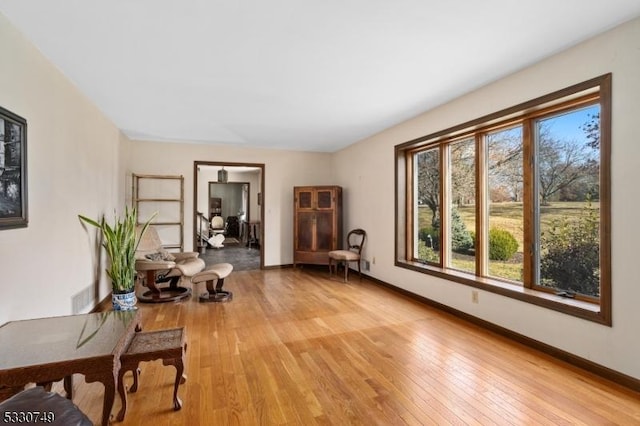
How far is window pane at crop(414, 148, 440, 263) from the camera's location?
4004 millimetres

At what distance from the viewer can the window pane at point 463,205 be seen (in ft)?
11.4

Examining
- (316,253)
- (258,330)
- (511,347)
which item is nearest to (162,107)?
(258,330)

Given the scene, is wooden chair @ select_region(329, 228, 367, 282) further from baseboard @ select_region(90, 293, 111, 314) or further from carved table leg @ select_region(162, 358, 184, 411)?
carved table leg @ select_region(162, 358, 184, 411)

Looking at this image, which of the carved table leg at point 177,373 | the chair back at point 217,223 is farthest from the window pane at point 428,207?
the chair back at point 217,223

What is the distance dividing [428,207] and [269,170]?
321cm

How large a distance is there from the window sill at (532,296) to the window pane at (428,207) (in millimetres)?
406

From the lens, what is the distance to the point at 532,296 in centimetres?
262

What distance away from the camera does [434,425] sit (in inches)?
66.6

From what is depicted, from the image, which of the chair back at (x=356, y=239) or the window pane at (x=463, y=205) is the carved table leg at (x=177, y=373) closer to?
the window pane at (x=463, y=205)

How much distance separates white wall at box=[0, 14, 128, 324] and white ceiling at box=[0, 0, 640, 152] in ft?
0.66

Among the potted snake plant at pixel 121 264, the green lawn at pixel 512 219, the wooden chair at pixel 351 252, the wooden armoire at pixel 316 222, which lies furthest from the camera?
the wooden armoire at pixel 316 222

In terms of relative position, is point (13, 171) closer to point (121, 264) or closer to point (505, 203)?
point (121, 264)

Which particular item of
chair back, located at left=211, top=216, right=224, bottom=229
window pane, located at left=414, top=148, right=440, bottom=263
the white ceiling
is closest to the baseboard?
the white ceiling

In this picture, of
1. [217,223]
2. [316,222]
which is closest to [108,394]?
[316,222]
